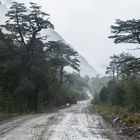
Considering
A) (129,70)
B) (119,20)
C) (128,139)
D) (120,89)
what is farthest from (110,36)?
(128,139)

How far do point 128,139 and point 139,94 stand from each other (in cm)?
2648

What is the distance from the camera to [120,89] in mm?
57188

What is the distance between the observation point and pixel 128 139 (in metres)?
18.4

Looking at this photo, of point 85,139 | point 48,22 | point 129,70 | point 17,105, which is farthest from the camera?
point 48,22

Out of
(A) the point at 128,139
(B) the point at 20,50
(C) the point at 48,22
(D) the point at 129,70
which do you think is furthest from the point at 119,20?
(A) the point at 128,139

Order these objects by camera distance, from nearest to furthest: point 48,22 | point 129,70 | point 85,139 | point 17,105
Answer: point 85,139
point 129,70
point 17,105
point 48,22

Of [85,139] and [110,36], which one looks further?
[110,36]

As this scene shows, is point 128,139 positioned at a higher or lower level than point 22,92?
lower

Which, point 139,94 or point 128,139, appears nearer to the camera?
point 128,139

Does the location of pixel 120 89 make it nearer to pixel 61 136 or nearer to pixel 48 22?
pixel 48 22

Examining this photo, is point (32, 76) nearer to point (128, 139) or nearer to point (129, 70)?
point (129, 70)

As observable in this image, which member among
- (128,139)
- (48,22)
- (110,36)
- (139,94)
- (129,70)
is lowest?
(128,139)

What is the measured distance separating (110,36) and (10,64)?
1758 centimetres

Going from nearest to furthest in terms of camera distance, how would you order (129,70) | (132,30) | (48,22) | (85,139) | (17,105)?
1. (85,139)
2. (132,30)
3. (129,70)
4. (17,105)
5. (48,22)
